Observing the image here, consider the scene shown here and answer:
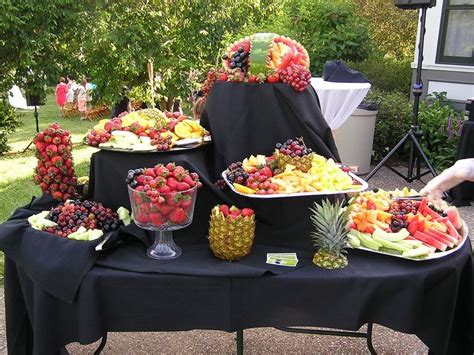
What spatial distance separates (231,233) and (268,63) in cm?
87

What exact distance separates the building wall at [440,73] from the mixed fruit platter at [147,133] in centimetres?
650

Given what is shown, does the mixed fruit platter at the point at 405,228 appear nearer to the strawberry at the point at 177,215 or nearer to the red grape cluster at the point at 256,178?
the red grape cluster at the point at 256,178

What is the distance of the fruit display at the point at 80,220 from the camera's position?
204 centimetres

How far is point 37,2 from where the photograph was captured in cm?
745

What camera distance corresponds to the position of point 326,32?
9.24 metres

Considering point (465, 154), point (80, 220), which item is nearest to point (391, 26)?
point (465, 154)

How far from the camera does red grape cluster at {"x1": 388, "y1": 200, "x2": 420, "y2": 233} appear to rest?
2104 mm

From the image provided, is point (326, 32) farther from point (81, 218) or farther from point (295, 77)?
point (81, 218)

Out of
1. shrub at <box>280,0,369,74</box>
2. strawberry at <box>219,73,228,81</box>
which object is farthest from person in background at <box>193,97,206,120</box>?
shrub at <box>280,0,369,74</box>

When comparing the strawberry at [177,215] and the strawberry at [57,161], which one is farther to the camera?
the strawberry at [57,161]

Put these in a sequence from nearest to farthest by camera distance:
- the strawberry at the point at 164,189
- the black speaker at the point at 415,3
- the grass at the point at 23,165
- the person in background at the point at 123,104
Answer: the strawberry at the point at 164,189
the black speaker at the point at 415,3
the grass at the point at 23,165
the person in background at the point at 123,104

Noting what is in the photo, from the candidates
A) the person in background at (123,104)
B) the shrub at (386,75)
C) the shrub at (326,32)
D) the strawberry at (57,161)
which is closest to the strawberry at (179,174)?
the strawberry at (57,161)

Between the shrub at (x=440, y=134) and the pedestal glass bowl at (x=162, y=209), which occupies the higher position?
the pedestal glass bowl at (x=162, y=209)

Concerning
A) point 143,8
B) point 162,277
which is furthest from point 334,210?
point 143,8
